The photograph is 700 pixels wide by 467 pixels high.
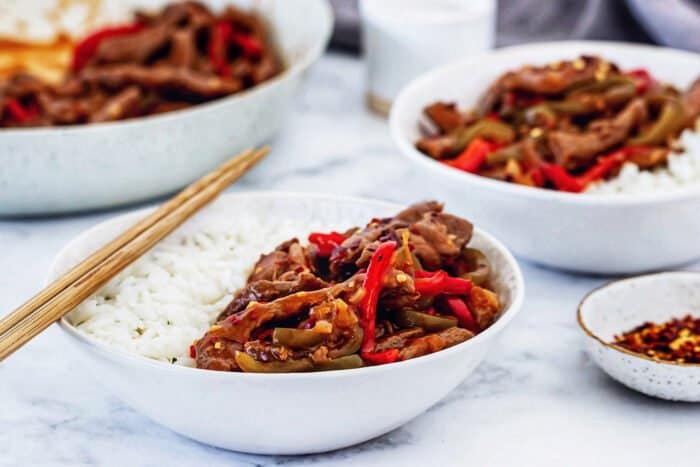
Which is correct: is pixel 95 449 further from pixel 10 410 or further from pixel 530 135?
pixel 530 135

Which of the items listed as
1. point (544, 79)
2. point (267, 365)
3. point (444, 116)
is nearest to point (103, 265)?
point (267, 365)

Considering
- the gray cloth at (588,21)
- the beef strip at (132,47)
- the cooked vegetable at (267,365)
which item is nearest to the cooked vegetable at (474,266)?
the cooked vegetable at (267,365)

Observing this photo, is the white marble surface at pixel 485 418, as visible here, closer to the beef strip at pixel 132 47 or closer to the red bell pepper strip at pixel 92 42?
the beef strip at pixel 132 47

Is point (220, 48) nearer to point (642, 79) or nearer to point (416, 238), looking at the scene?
point (642, 79)

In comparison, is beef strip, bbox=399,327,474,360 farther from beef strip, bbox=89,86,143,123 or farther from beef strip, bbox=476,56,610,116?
beef strip, bbox=89,86,143,123

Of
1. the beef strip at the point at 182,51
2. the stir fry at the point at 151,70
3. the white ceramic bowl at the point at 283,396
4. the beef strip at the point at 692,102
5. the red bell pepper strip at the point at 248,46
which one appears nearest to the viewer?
the white ceramic bowl at the point at 283,396

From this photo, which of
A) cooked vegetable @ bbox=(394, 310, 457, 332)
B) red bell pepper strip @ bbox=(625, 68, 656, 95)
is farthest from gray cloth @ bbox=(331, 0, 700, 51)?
cooked vegetable @ bbox=(394, 310, 457, 332)

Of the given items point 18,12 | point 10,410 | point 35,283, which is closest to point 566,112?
point 35,283
